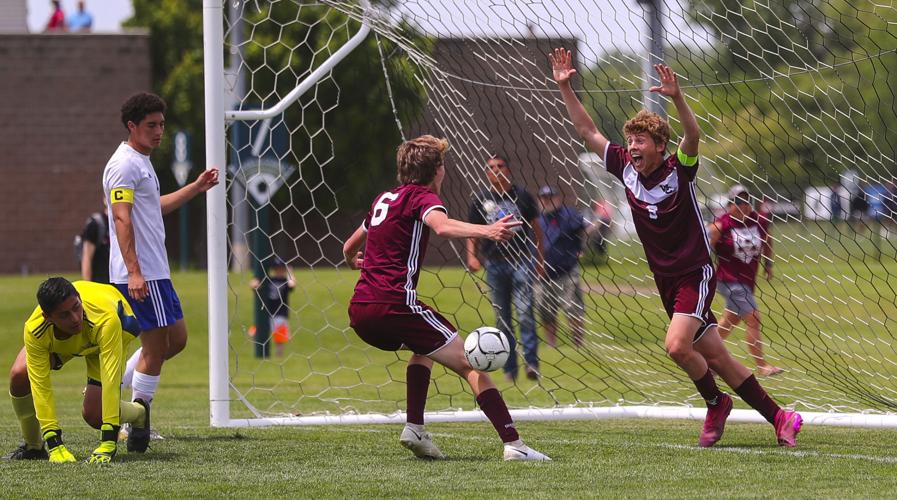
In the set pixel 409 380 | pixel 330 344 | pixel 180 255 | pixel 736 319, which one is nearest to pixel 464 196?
pixel 736 319

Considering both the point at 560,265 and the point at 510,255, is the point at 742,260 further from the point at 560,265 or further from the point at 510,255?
the point at 510,255

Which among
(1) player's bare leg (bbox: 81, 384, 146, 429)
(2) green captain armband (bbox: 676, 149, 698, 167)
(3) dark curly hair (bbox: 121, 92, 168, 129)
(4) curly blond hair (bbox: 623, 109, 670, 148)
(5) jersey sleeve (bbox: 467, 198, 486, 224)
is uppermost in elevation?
(3) dark curly hair (bbox: 121, 92, 168, 129)

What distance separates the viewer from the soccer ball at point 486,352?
611 centimetres

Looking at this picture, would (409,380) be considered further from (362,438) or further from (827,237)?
(827,237)

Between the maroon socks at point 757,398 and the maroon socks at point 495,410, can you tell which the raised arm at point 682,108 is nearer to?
the maroon socks at point 757,398

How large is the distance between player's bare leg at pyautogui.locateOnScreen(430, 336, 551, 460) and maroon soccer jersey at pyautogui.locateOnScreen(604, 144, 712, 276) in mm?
1213

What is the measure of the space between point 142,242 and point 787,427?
361 cm

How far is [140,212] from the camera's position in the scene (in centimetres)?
688

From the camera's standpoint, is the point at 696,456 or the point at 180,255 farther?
the point at 180,255

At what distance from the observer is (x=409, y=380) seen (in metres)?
6.46

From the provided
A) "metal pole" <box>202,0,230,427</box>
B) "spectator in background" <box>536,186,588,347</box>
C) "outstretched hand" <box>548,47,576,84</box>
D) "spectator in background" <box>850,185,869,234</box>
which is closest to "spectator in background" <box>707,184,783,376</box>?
"spectator in background" <box>850,185,869,234</box>

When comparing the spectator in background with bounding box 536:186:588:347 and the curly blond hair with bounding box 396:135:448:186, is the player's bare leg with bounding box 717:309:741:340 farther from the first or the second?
the curly blond hair with bounding box 396:135:448:186

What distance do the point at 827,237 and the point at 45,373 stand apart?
5.09 m

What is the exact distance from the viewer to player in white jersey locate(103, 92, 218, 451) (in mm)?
6699
